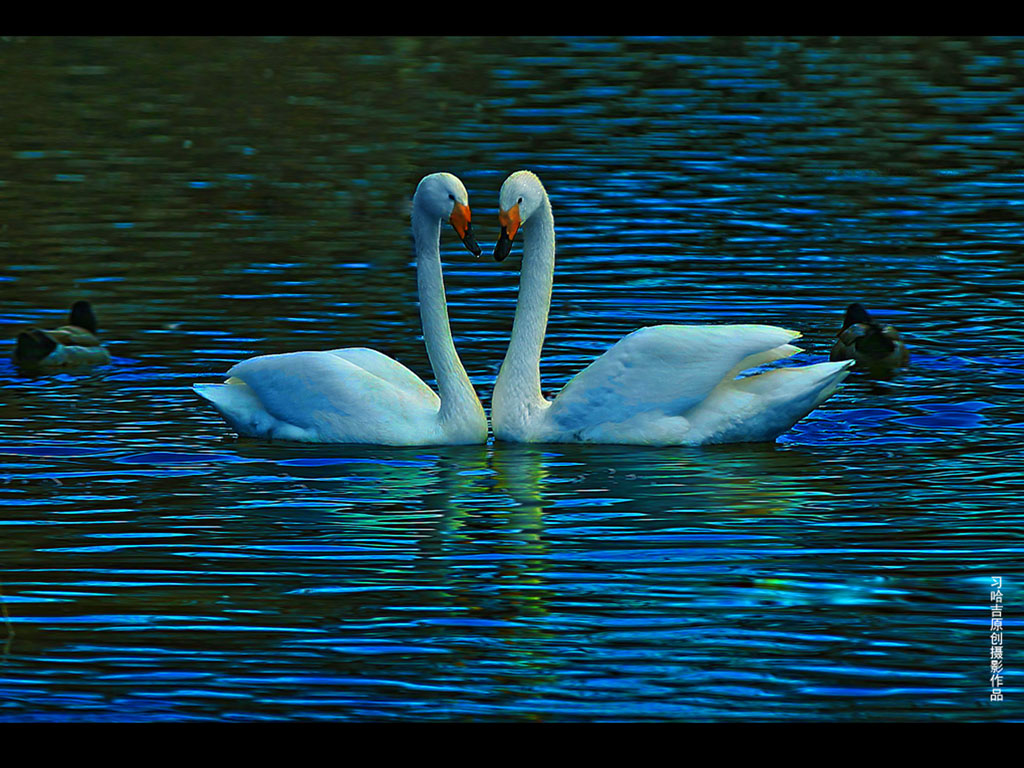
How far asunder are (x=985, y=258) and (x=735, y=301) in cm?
352

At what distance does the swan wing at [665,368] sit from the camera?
1365 centimetres

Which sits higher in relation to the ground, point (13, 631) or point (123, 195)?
point (123, 195)

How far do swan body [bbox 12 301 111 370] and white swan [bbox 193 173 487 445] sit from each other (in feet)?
8.74

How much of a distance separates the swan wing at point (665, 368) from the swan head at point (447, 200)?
4.30 feet

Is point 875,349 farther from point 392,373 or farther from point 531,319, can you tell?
point 392,373

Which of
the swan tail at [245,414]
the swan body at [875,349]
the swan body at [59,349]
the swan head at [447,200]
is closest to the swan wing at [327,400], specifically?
the swan tail at [245,414]

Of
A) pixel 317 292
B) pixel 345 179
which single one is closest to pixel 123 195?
pixel 345 179

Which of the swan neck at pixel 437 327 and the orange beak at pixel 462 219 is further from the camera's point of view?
the swan neck at pixel 437 327

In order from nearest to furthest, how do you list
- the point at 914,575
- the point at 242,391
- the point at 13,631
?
the point at 13,631, the point at 914,575, the point at 242,391

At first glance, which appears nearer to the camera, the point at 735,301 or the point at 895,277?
the point at 735,301

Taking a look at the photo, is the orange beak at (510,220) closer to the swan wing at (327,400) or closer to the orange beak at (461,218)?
the orange beak at (461,218)

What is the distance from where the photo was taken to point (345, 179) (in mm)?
26312

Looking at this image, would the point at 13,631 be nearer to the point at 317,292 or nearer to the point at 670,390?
the point at 670,390

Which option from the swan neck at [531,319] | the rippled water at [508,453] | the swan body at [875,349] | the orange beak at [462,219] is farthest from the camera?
the swan body at [875,349]
